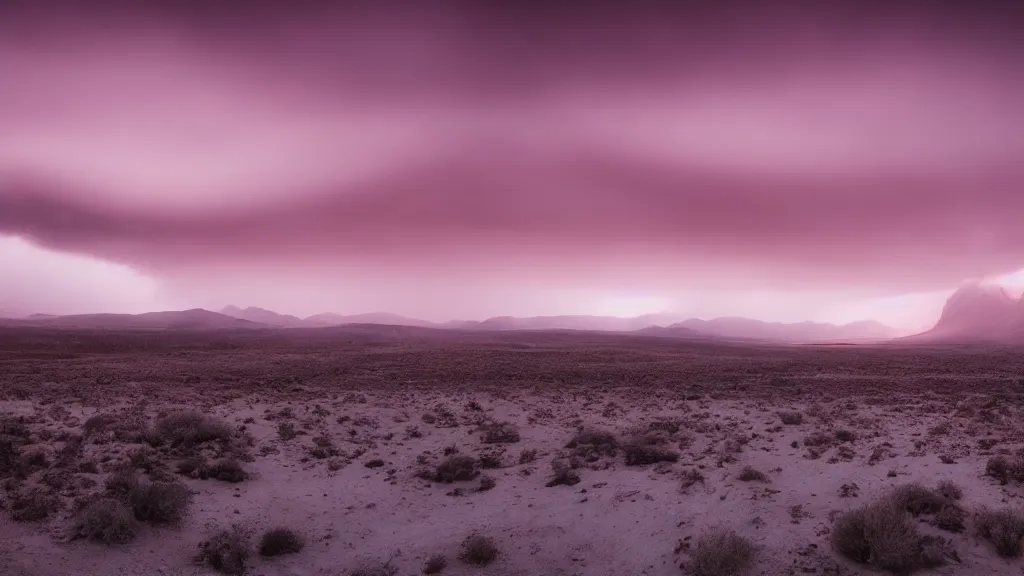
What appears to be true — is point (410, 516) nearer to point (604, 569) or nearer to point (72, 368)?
point (604, 569)

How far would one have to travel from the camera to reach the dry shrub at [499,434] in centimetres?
1992

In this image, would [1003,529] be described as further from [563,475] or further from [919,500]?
[563,475]

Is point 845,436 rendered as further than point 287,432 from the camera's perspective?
No

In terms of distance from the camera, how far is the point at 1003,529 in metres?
10.4

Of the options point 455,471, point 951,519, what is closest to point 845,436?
point 951,519

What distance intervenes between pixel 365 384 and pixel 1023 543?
26.9 meters

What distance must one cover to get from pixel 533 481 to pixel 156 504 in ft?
31.1

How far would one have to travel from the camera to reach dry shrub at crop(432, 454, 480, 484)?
54.2 ft

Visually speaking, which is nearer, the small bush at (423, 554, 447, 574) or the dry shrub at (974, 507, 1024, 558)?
the dry shrub at (974, 507, 1024, 558)

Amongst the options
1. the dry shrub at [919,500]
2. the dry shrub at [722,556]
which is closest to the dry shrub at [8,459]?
the dry shrub at [722,556]

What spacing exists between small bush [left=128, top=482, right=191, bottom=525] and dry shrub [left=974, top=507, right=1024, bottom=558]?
1673 cm

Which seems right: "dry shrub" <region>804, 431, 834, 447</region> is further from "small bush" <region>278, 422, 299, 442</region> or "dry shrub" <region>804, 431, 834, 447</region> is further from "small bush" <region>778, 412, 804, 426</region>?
"small bush" <region>278, 422, 299, 442</region>

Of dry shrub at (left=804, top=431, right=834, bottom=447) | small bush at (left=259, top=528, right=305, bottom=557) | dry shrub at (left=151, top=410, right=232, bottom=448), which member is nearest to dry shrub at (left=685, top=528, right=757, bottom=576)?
dry shrub at (left=804, top=431, right=834, bottom=447)

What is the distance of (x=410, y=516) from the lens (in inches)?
562
